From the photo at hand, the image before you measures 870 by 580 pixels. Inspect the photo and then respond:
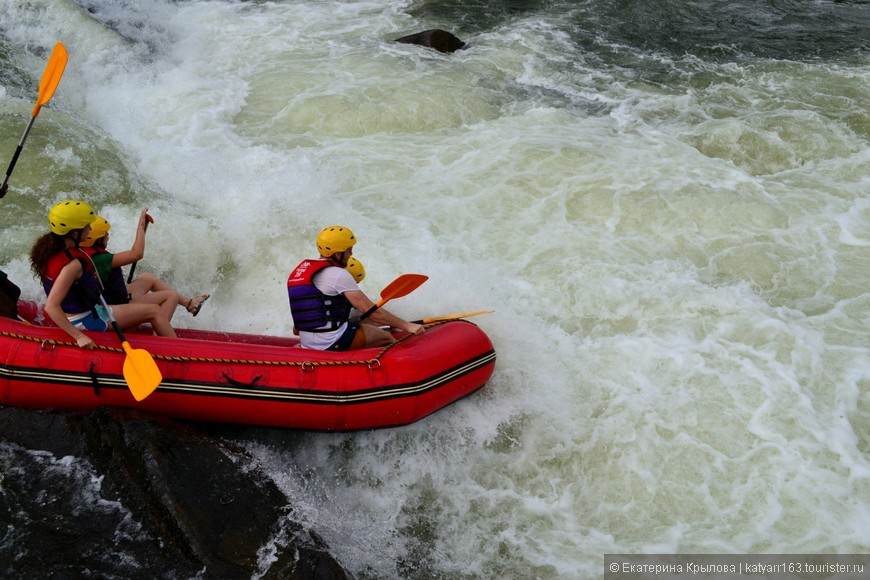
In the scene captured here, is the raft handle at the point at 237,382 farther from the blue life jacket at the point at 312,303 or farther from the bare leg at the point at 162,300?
the bare leg at the point at 162,300

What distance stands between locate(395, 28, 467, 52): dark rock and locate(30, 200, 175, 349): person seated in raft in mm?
6823

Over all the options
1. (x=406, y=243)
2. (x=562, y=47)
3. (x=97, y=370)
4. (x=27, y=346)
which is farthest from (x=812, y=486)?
(x=562, y=47)

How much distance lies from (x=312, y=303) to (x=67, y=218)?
1442 millimetres

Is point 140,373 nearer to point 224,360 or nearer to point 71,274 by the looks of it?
point 224,360

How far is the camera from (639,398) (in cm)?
477

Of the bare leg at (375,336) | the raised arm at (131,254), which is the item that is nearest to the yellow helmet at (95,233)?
the raised arm at (131,254)

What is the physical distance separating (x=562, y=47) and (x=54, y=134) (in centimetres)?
675

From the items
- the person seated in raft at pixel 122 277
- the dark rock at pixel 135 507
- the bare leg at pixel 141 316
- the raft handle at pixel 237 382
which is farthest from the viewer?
the bare leg at pixel 141 316

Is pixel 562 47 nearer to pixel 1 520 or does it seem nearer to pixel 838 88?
pixel 838 88

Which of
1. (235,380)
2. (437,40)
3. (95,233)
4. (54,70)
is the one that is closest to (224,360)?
(235,380)

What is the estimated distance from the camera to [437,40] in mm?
9992

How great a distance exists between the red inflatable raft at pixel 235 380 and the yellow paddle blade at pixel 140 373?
157 millimetres

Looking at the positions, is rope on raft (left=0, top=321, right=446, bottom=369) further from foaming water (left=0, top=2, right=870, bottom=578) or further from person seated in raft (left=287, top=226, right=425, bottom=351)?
foaming water (left=0, top=2, right=870, bottom=578)

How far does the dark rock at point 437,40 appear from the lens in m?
9.98
